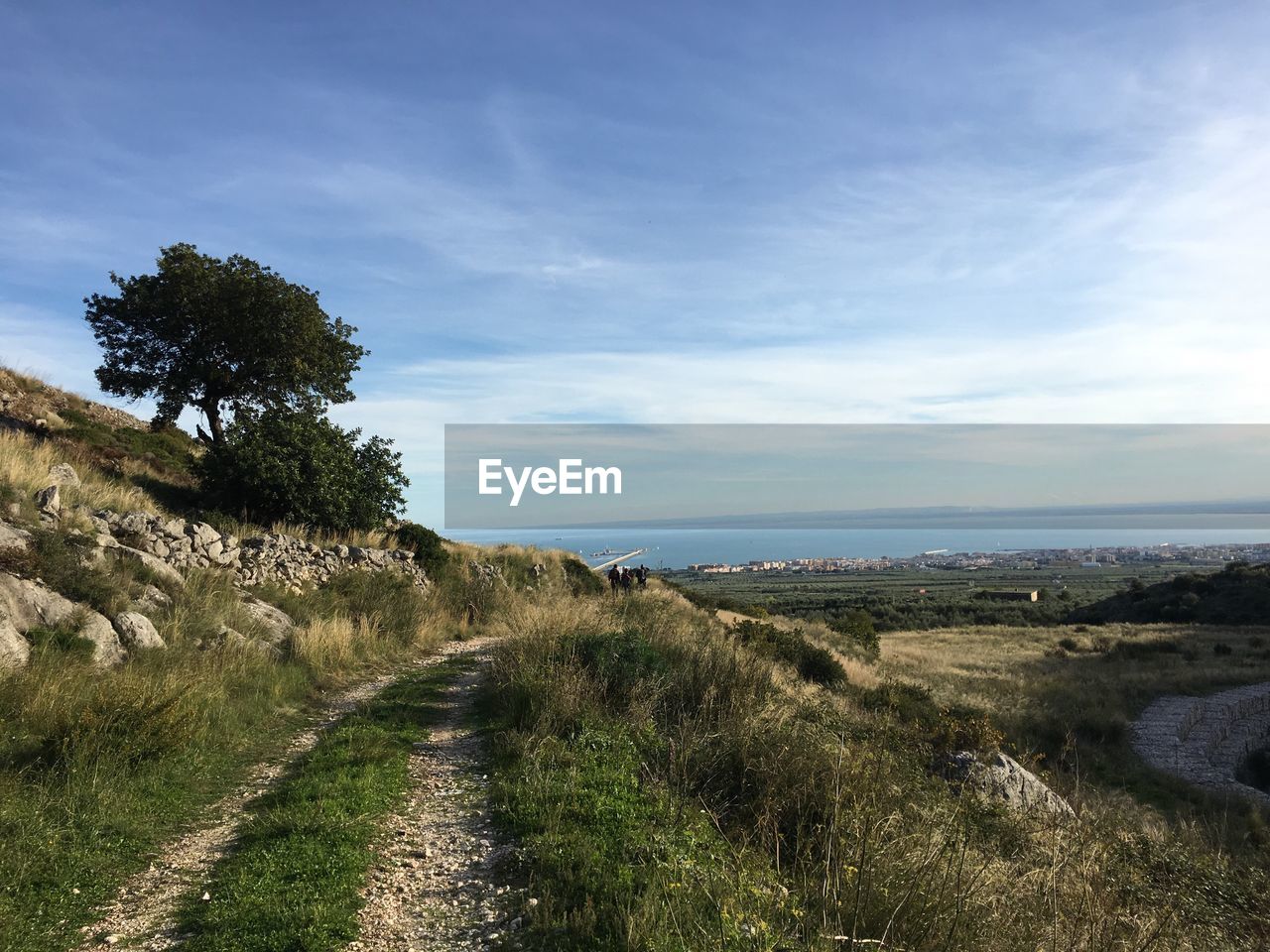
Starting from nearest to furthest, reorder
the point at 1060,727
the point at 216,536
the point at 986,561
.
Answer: the point at 216,536 < the point at 1060,727 < the point at 986,561

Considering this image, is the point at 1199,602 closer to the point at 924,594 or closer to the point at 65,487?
the point at 924,594

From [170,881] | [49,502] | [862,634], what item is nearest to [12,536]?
[49,502]

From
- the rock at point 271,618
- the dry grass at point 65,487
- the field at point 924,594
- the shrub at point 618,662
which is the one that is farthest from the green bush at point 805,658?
the field at point 924,594

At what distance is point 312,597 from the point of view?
49.4 ft

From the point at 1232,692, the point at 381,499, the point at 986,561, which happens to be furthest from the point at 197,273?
the point at 986,561

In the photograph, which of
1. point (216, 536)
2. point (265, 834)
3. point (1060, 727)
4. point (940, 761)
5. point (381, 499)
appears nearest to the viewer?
point (265, 834)

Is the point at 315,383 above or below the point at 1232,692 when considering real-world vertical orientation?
above

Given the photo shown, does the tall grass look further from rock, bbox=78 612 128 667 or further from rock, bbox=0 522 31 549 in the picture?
rock, bbox=0 522 31 549

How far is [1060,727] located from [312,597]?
60.6ft

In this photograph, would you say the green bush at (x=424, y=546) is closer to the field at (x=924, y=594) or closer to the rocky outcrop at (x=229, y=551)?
the rocky outcrop at (x=229, y=551)

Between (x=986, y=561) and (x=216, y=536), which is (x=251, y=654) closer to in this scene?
(x=216, y=536)

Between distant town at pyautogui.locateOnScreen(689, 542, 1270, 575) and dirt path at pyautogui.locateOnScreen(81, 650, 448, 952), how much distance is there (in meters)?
123

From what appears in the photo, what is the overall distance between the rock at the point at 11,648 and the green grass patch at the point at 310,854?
2942 mm

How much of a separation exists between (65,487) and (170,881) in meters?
11.3
